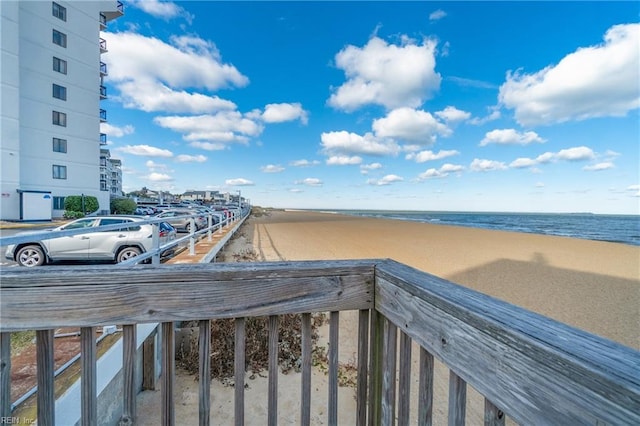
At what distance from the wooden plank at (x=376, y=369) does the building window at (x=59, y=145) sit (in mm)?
30284

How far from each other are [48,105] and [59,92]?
148cm

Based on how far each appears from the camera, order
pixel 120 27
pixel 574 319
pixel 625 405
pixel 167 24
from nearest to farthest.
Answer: pixel 625 405, pixel 574 319, pixel 167 24, pixel 120 27

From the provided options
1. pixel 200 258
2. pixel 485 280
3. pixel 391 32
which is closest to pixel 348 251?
pixel 485 280

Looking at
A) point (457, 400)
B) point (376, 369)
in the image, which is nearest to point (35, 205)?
point (376, 369)

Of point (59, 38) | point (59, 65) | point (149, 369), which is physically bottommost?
point (149, 369)

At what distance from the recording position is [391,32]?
12516mm

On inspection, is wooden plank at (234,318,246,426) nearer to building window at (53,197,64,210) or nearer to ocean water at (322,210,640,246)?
ocean water at (322,210,640,246)

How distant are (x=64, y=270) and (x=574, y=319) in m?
6.88

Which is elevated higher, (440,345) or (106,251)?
(440,345)

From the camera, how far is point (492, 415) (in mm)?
683

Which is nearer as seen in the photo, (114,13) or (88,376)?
(88,376)

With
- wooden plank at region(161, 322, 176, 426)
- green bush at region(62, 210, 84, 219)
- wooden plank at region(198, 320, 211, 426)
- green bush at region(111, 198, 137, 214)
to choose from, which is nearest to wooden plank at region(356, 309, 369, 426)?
wooden plank at region(198, 320, 211, 426)

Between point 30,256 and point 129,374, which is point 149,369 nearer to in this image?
point 129,374

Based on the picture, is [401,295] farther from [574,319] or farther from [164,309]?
[574,319]
